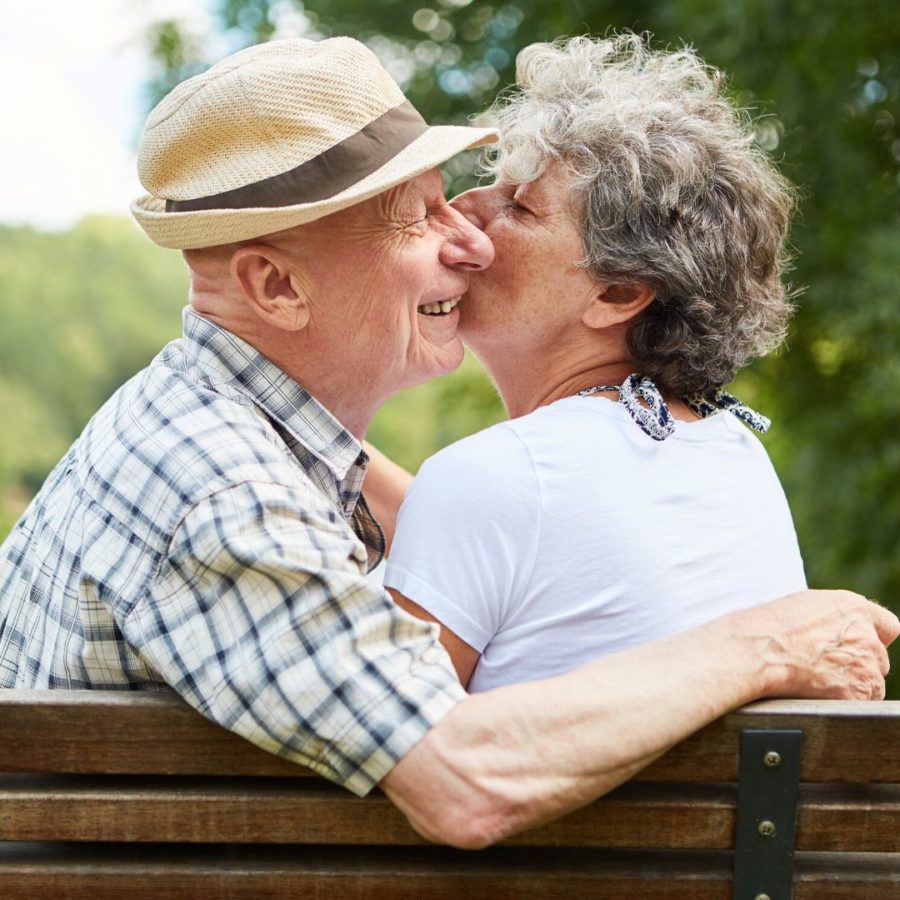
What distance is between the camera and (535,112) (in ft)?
8.38

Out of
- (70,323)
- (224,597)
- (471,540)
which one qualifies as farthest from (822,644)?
(70,323)

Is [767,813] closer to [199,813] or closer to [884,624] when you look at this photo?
[884,624]

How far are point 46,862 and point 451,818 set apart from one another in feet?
1.97

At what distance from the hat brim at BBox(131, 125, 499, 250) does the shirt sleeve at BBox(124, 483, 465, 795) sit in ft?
1.71

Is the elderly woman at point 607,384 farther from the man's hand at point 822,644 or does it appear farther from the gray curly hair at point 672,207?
the man's hand at point 822,644

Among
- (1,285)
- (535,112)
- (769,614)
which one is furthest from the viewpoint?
(1,285)

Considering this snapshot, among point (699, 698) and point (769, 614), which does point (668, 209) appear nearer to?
point (769, 614)

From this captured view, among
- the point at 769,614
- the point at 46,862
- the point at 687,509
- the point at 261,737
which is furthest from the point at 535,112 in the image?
the point at 46,862

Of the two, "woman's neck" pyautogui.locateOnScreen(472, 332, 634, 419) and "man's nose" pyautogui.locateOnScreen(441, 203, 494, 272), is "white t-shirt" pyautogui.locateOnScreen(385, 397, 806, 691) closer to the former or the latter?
"woman's neck" pyautogui.locateOnScreen(472, 332, 634, 419)

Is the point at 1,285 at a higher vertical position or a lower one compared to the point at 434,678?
lower

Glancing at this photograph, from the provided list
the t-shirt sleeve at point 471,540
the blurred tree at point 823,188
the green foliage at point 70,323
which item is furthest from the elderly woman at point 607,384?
the green foliage at point 70,323

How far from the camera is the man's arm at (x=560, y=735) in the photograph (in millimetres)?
1680

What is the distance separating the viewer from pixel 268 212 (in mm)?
2062

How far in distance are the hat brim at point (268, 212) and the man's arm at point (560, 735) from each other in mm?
854
